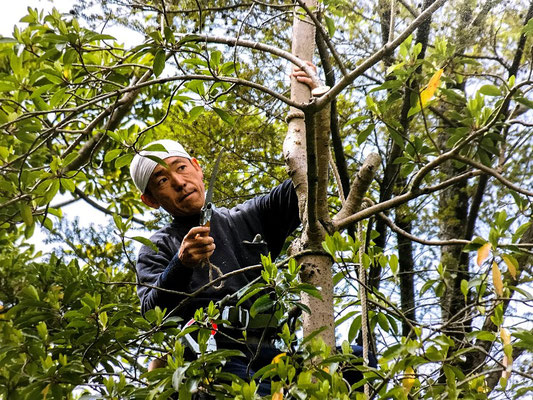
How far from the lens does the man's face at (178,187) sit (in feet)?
10.1

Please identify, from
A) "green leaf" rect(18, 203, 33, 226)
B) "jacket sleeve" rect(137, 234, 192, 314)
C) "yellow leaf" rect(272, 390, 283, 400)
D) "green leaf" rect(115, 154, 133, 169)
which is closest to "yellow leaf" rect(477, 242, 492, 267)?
"yellow leaf" rect(272, 390, 283, 400)

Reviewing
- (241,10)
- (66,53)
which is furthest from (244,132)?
(66,53)

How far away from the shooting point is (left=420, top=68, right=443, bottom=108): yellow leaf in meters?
2.41

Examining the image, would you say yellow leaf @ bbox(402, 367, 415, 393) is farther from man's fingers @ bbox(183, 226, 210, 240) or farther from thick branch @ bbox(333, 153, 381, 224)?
man's fingers @ bbox(183, 226, 210, 240)

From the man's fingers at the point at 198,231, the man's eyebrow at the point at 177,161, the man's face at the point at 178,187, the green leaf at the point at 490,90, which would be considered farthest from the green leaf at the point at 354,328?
the man's eyebrow at the point at 177,161

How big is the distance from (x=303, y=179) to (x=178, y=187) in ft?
1.88

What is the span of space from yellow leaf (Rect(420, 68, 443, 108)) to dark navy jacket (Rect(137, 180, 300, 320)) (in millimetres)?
698

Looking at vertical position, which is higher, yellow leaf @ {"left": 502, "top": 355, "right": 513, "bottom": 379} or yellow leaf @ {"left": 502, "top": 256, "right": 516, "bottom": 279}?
yellow leaf @ {"left": 502, "top": 256, "right": 516, "bottom": 279}

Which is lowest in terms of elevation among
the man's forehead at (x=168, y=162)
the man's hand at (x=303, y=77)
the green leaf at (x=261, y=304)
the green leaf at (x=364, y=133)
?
the green leaf at (x=261, y=304)

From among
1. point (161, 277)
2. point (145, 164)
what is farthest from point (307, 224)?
point (145, 164)

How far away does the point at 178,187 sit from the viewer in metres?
3.08

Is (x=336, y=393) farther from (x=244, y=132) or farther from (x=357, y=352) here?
(x=244, y=132)

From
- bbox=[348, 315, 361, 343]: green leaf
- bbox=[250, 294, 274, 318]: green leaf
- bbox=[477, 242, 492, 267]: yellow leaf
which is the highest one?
bbox=[477, 242, 492, 267]: yellow leaf

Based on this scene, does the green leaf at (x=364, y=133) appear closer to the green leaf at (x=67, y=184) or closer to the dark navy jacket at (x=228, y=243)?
the dark navy jacket at (x=228, y=243)
